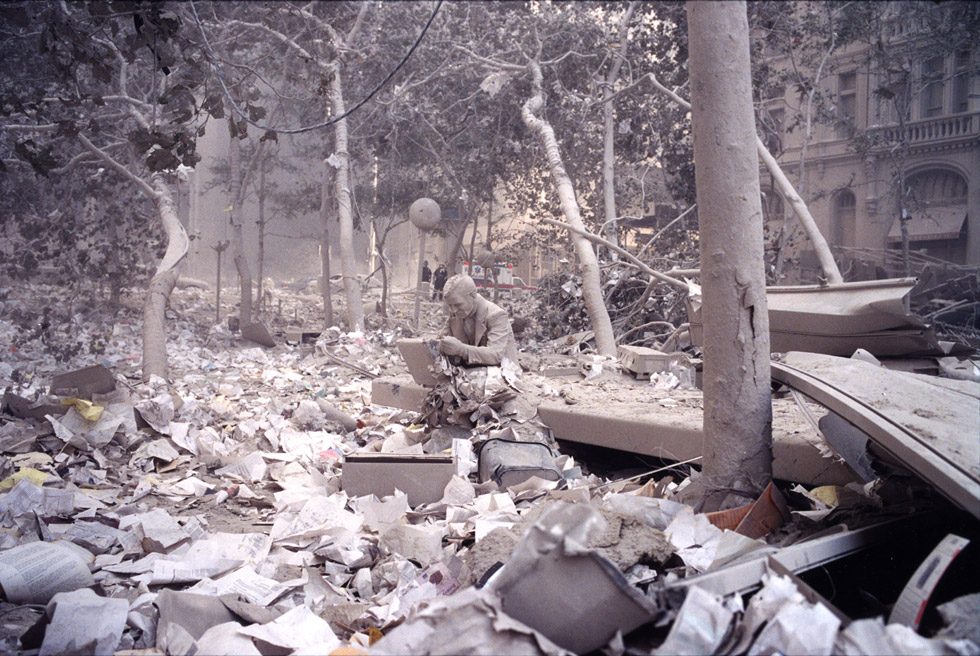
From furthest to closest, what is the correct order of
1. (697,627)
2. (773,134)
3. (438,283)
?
1. (438,283)
2. (773,134)
3. (697,627)

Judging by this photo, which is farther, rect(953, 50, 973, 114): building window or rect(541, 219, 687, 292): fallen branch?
rect(953, 50, 973, 114): building window

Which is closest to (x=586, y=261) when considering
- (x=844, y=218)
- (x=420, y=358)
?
(x=420, y=358)

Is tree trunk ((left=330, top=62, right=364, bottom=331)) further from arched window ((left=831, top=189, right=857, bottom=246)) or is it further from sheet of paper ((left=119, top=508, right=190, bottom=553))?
arched window ((left=831, top=189, right=857, bottom=246))

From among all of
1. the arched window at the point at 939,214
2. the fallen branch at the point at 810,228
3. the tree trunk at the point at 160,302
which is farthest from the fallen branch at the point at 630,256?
the arched window at the point at 939,214

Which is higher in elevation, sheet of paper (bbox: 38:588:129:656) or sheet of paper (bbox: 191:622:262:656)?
sheet of paper (bbox: 38:588:129:656)

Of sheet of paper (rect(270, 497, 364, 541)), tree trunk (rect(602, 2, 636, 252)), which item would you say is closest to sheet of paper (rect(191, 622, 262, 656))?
sheet of paper (rect(270, 497, 364, 541))

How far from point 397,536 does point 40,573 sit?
5.10 feet

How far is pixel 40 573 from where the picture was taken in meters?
3.12

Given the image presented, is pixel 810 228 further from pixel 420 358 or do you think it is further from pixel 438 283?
pixel 438 283

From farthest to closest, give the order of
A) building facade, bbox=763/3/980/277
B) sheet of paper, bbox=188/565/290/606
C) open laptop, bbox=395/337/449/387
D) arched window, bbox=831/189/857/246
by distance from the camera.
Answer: arched window, bbox=831/189/857/246 < building facade, bbox=763/3/980/277 < open laptop, bbox=395/337/449/387 < sheet of paper, bbox=188/565/290/606

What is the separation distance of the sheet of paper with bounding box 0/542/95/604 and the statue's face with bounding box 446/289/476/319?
3309mm

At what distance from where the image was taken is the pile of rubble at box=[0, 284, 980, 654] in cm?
188

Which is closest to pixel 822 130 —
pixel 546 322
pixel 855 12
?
pixel 855 12

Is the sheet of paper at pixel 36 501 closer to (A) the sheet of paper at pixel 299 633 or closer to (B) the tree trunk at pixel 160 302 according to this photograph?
(A) the sheet of paper at pixel 299 633
